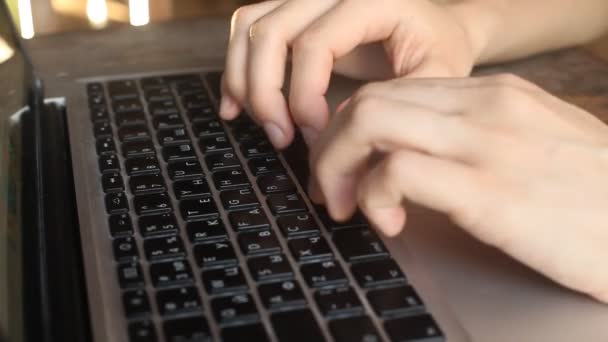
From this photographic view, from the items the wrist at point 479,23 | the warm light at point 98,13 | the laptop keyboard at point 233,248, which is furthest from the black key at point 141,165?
the warm light at point 98,13

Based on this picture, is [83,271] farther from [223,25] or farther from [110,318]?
[223,25]

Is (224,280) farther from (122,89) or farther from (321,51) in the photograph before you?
(122,89)

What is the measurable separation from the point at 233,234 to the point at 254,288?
0.06 m

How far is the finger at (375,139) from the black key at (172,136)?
0.17 m

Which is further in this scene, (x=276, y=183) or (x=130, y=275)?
(x=276, y=183)

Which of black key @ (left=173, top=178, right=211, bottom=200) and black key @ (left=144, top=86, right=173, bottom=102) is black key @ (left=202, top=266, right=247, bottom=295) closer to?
black key @ (left=173, top=178, right=211, bottom=200)

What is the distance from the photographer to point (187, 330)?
1.26 feet

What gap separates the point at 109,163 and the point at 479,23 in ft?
1.31

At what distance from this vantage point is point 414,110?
0.43m

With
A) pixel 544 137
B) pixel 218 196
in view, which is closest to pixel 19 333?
pixel 218 196

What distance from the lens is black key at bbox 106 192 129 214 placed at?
0.50 meters

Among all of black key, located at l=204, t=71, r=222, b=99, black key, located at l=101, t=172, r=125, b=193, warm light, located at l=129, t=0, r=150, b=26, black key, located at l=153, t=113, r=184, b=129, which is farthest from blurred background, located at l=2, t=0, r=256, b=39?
black key, located at l=101, t=172, r=125, b=193

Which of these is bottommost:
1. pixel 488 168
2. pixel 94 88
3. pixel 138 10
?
pixel 138 10

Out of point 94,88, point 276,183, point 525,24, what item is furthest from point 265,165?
point 525,24
